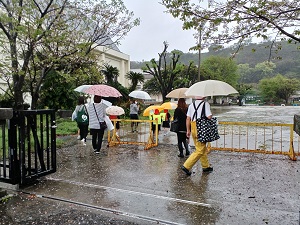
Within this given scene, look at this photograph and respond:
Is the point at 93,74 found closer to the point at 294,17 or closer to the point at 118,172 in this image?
the point at 118,172

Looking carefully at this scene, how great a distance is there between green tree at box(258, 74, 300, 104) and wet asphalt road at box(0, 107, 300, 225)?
190ft

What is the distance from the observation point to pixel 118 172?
20.2 feet

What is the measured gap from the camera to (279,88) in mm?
59875

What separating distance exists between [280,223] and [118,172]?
3.49 metres

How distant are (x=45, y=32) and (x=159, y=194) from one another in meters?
4.99

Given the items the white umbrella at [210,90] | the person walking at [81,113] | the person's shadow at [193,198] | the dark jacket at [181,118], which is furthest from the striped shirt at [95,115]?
the white umbrella at [210,90]

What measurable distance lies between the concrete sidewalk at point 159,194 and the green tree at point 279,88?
5791 centimetres

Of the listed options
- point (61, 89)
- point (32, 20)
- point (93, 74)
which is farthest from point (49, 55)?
point (61, 89)

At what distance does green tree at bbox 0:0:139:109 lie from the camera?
698 centimetres

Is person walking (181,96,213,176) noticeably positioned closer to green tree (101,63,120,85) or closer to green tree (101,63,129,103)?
green tree (101,63,129,103)

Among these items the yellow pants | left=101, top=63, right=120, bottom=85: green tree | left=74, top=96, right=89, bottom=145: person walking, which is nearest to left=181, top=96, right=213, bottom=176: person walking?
the yellow pants

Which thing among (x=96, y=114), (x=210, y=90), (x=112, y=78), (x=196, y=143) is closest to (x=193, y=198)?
(x=196, y=143)

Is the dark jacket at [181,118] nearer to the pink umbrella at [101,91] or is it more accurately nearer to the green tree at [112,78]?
the pink umbrella at [101,91]

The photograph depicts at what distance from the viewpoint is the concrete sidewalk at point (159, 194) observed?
3891mm
